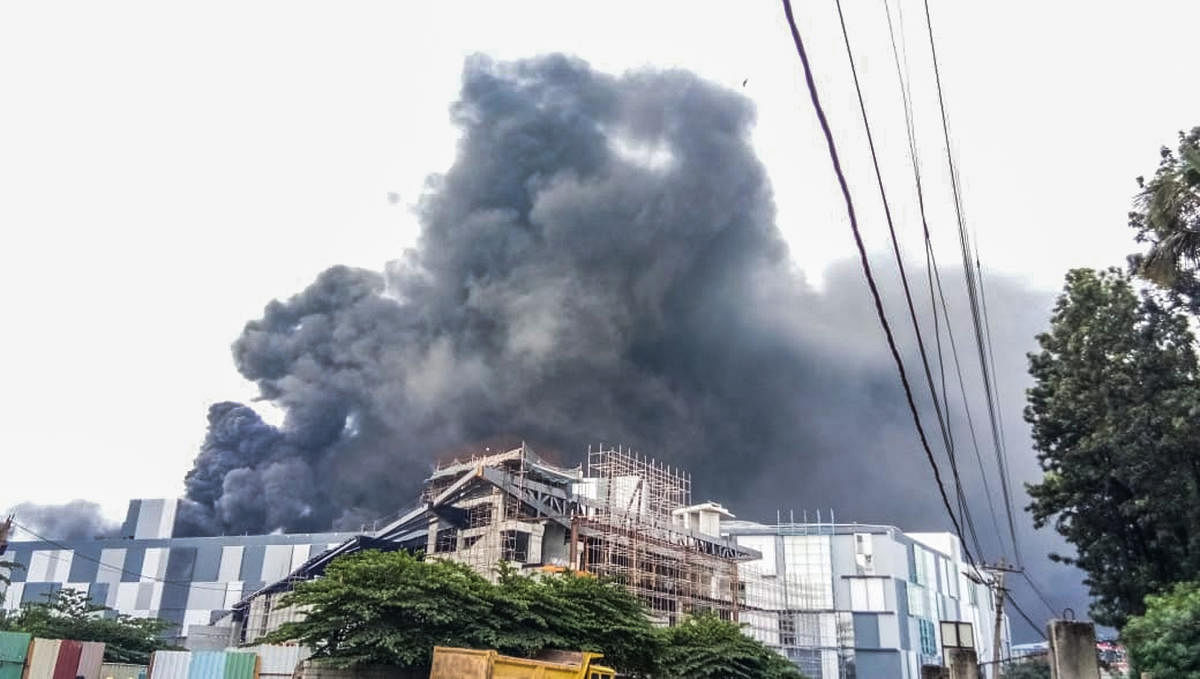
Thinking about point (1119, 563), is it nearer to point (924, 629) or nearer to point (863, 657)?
point (863, 657)

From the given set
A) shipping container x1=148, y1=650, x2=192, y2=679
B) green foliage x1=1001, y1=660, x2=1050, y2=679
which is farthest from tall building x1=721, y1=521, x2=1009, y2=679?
shipping container x1=148, y1=650, x2=192, y2=679

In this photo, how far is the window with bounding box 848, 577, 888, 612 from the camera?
78875 millimetres

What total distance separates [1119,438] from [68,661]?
31.9 m

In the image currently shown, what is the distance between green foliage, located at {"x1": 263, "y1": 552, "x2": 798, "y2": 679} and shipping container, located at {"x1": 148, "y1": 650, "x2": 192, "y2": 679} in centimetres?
199

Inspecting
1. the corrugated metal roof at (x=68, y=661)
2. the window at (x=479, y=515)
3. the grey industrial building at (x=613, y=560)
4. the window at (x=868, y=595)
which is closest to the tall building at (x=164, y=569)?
the grey industrial building at (x=613, y=560)

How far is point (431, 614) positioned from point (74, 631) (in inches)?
1109

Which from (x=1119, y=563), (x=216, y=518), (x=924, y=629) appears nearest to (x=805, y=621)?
(x=924, y=629)

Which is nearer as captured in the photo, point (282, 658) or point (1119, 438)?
point (282, 658)

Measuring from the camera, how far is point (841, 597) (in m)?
80.1

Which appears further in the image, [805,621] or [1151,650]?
[805,621]

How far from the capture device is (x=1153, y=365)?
26641mm

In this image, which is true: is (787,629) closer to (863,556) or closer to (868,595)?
(868,595)

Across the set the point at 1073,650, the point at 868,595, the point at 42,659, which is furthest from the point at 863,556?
the point at 42,659

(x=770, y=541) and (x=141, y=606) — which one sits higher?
(x=770, y=541)
